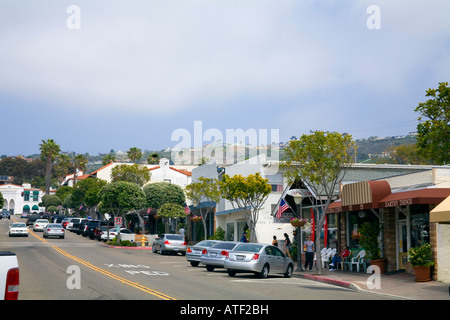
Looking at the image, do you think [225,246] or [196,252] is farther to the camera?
[196,252]

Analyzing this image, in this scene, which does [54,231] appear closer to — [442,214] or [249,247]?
[249,247]

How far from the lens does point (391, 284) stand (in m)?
20.3

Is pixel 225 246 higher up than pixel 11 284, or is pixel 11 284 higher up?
pixel 11 284

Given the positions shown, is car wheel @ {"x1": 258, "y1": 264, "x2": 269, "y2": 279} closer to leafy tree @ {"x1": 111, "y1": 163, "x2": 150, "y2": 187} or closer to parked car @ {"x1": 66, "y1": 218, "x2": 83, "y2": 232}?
parked car @ {"x1": 66, "y1": 218, "x2": 83, "y2": 232}

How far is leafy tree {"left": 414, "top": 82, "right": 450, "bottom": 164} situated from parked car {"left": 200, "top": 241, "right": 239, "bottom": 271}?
13.1 m

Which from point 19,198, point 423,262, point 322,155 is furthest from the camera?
point 19,198

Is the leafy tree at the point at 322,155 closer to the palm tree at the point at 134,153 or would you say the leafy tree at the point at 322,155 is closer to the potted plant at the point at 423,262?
the potted plant at the point at 423,262

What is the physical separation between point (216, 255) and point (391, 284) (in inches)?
317

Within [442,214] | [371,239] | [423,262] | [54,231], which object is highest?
[442,214]

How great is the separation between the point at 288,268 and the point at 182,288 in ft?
28.5

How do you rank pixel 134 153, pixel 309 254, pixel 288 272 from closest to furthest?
1. pixel 288 272
2. pixel 309 254
3. pixel 134 153

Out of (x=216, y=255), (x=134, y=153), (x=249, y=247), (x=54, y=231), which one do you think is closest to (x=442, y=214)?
(x=249, y=247)
